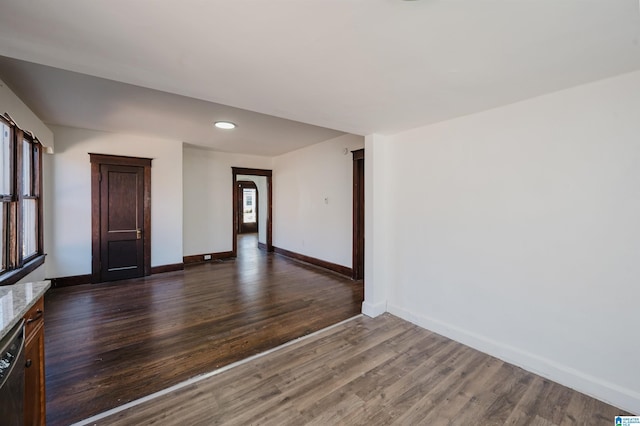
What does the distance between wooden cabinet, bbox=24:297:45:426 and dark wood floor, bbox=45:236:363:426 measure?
40 centimetres

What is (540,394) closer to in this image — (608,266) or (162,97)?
(608,266)

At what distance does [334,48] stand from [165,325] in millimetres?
3232

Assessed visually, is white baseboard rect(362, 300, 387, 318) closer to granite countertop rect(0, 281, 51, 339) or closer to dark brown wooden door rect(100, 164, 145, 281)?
granite countertop rect(0, 281, 51, 339)

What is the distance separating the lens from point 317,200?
571 centimetres

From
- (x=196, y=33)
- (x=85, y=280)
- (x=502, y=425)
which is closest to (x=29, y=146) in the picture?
(x=85, y=280)

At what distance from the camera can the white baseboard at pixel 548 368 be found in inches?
73.2

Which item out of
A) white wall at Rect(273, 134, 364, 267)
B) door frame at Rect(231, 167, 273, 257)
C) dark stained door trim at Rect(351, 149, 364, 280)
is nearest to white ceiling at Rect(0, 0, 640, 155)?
dark stained door trim at Rect(351, 149, 364, 280)

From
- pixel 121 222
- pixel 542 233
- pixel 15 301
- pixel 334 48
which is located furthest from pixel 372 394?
pixel 121 222

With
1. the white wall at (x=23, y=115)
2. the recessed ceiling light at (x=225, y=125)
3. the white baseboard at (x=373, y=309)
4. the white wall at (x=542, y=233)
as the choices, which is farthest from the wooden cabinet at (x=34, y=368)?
the white wall at (x=542, y=233)

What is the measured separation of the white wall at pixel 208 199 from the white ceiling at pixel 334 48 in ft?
11.5

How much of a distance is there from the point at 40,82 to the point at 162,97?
1.03 metres

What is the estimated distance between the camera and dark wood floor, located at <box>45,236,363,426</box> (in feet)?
6.78

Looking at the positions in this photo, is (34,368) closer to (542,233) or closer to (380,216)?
(380,216)

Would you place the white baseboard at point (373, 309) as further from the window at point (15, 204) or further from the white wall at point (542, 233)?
the window at point (15, 204)
